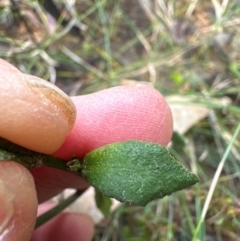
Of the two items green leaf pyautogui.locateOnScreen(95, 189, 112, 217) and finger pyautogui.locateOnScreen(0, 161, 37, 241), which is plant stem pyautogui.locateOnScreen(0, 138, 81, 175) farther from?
green leaf pyautogui.locateOnScreen(95, 189, 112, 217)

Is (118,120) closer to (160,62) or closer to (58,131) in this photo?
(58,131)

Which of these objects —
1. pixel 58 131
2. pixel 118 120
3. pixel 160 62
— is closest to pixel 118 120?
pixel 118 120

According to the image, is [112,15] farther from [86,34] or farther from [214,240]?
[214,240]

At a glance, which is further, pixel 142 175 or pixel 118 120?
pixel 118 120

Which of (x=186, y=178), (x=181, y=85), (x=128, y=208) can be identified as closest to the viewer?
(x=186, y=178)

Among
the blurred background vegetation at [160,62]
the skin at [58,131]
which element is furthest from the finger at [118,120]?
the blurred background vegetation at [160,62]

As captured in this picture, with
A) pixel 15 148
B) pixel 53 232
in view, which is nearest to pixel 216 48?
pixel 53 232

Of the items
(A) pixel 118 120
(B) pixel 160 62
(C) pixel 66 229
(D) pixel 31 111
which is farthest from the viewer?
(B) pixel 160 62
